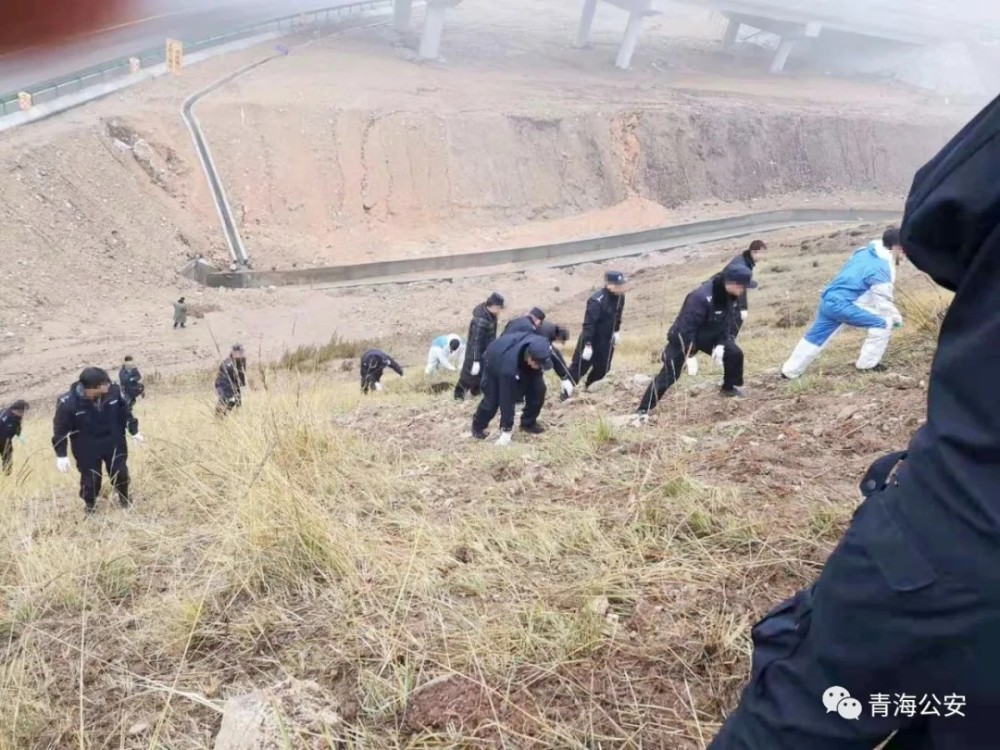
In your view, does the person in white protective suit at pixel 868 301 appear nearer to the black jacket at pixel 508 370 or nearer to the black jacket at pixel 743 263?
the black jacket at pixel 743 263

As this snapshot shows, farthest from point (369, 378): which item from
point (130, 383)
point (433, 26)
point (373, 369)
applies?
point (433, 26)

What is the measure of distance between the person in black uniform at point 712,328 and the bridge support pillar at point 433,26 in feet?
105

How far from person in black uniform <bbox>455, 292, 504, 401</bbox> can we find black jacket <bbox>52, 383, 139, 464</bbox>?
401 cm

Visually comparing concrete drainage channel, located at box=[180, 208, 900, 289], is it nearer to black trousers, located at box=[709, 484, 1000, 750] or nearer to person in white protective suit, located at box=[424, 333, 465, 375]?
person in white protective suit, located at box=[424, 333, 465, 375]

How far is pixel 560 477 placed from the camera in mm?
Answer: 4543

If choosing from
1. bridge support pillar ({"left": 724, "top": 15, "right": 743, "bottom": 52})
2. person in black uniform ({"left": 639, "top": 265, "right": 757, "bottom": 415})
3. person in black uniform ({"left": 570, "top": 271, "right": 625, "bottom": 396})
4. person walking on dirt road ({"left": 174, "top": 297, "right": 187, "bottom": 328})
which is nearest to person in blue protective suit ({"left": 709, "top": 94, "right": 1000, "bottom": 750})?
person in black uniform ({"left": 639, "top": 265, "right": 757, "bottom": 415})

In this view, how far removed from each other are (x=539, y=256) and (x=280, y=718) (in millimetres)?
25804

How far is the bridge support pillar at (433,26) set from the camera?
1391 inches

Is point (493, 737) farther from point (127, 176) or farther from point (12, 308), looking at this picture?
point (127, 176)

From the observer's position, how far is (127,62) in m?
26.1

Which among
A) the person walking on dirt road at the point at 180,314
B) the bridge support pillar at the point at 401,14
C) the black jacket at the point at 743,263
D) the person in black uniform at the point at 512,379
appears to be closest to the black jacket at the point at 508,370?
the person in black uniform at the point at 512,379

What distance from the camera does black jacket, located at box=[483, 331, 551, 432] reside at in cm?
733

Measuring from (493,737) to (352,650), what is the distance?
63 cm

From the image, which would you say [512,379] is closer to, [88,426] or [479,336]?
[479,336]
